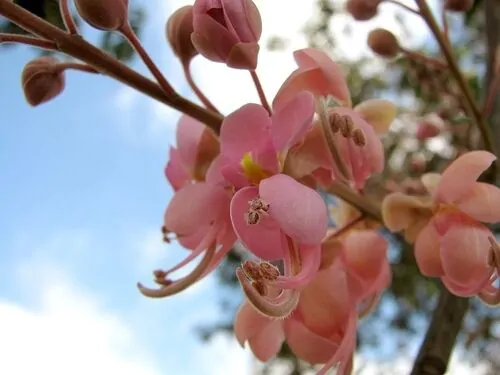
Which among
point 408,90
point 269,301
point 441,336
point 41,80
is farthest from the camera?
point 408,90

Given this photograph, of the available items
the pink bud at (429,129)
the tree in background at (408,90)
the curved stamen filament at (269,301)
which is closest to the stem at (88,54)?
the tree in background at (408,90)

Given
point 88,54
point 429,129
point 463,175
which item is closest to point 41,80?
point 88,54

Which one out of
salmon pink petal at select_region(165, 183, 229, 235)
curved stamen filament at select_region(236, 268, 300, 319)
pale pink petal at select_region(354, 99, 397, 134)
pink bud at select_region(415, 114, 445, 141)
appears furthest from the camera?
pink bud at select_region(415, 114, 445, 141)

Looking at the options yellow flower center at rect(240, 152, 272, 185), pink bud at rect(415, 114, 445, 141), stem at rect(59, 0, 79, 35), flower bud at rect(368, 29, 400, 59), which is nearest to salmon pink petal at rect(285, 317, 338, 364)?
yellow flower center at rect(240, 152, 272, 185)

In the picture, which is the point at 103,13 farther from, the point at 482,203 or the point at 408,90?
the point at 408,90

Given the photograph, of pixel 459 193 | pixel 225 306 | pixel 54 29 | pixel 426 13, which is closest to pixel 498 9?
pixel 426 13

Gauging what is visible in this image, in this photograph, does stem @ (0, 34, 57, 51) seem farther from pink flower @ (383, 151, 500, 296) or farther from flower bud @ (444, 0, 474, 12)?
flower bud @ (444, 0, 474, 12)
